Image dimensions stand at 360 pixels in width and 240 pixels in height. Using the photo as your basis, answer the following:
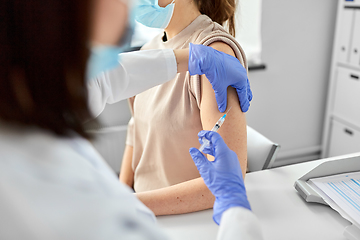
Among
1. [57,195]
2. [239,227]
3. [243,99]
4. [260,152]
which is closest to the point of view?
[57,195]

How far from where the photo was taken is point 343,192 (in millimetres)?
937

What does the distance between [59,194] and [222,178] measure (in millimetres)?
377

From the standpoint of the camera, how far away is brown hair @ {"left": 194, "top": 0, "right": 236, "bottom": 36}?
1.13 meters

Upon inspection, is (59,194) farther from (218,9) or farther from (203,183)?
(218,9)

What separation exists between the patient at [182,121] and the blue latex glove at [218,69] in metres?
0.04

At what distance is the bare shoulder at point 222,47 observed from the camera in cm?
99

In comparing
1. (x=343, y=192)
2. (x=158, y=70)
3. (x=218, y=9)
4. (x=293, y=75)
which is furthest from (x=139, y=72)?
(x=293, y=75)

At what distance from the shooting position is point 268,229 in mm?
824

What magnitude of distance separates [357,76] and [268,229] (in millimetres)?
1861

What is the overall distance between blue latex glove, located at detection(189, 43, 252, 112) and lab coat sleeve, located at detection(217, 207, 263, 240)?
39 cm

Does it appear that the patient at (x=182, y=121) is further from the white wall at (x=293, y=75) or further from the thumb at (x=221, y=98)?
the white wall at (x=293, y=75)

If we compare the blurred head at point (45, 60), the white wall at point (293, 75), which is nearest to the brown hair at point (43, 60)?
the blurred head at point (45, 60)

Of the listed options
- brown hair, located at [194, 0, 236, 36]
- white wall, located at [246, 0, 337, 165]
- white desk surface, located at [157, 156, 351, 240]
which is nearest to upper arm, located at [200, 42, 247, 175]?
white desk surface, located at [157, 156, 351, 240]

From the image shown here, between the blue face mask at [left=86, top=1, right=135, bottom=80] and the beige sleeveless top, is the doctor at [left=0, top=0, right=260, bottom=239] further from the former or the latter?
the beige sleeveless top
